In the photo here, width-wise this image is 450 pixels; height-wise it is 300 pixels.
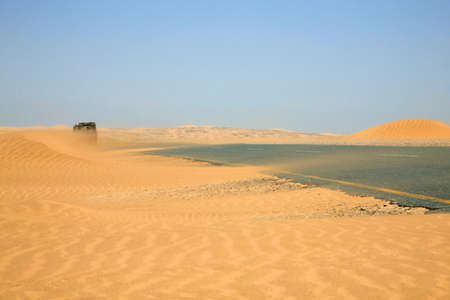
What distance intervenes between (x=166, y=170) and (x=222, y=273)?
15299 mm

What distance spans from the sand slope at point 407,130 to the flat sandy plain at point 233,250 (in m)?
53.3

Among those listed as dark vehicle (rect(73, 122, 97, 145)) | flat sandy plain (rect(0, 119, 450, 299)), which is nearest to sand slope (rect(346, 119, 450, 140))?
dark vehicle (rect(73, 122, 97, 145))

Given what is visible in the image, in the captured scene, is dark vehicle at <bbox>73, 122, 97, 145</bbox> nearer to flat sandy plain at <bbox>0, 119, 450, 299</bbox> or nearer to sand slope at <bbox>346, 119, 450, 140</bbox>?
flat sandy plain at <bbox>0, 119, 450, 299</bbox>

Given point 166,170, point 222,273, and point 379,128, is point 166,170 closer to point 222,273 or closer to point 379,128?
point 222,273

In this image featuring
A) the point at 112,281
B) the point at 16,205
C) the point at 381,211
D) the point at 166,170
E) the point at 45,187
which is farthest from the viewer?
the point at 166,170

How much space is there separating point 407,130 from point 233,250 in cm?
6119

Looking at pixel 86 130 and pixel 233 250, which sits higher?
pixel 86 130

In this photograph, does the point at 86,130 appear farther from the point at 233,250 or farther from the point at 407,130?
the point at 407,130

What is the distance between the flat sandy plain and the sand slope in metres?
53.3

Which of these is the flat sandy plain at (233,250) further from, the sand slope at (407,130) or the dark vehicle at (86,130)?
the sand slope at (407,130)

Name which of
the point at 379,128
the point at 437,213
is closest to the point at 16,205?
the point at 437,213

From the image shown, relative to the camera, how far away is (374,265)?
4.07m

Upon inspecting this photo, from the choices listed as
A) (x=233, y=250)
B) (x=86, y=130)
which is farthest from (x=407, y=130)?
(x=233, y=250)

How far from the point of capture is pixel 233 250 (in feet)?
16.1
